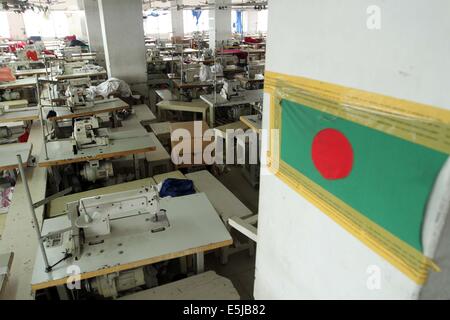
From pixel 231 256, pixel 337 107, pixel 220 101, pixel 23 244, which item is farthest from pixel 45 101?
pixel 337 107

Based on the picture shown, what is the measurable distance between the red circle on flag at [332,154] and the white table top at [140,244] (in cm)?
156

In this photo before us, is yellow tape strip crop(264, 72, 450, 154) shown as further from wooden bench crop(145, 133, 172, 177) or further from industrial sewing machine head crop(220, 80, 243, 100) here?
industrial sewing machine head crop(220, 80, 243, 100)

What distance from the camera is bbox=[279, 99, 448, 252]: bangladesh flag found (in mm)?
716

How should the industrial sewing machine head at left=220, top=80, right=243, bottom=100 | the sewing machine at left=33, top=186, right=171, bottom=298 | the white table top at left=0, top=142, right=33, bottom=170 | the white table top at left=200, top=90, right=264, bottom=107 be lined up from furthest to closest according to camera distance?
1. the industrial sewing machine head at left=220, top=80, right=243, bottom=100
2. the white table top at left=200, top=90, right=264, bottom=107
3. the white table top at left=0, top=142, right=33, bottom=170
4. the sewing machine at left=33, top=186, right=171, bottom=298

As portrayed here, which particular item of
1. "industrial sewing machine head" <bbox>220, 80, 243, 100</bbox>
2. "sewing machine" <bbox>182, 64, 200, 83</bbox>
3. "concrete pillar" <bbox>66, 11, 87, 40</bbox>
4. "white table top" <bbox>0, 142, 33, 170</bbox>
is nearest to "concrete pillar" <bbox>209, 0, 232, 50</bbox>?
"sewing machine" <bbox>182, 64, 200, 83</bbox>

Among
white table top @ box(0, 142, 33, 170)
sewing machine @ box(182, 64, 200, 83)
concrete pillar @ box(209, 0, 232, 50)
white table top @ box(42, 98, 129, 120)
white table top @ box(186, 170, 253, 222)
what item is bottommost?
white table top @ box(186, 170, 253, 222)

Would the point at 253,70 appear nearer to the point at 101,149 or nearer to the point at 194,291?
the point at 101,149

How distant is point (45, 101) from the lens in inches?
261

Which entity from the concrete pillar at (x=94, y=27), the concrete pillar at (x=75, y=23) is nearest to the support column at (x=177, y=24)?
the concrete pillar at (x=75, y=23)

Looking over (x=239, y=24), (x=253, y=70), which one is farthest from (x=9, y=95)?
(x=239, y=24)

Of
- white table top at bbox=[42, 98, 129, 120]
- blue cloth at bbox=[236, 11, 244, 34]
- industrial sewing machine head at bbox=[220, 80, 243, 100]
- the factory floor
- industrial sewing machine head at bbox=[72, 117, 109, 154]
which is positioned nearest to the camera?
the factory floor
